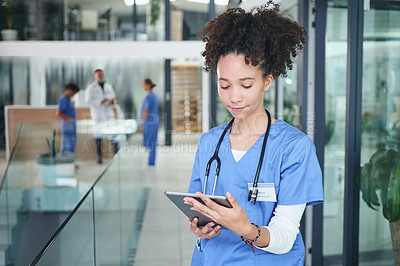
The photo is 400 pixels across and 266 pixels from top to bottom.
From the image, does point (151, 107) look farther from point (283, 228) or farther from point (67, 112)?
point (283, 228)

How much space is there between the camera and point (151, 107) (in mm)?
6887

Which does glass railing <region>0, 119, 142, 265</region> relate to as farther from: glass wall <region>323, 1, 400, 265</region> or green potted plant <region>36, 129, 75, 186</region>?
glass wall <region>323, 1, 400, 265</region>

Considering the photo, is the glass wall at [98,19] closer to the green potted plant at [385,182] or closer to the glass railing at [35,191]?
the glass railing at [35,191]

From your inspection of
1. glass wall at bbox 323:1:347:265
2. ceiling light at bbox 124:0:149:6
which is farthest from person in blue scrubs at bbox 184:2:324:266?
ceiling light at bbox 124:0:149:6

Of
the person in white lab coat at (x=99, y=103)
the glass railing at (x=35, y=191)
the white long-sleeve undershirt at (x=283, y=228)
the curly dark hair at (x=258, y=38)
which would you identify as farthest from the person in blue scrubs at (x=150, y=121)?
the white long-sleeve undershirt at (x=283, y=228)

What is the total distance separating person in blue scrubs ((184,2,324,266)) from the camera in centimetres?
114

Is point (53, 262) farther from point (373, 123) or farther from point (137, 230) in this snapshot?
point (137, 230)

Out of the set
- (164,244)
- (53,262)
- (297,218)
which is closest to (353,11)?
(297,218)

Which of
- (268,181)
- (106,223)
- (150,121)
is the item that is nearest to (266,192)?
(268,181)

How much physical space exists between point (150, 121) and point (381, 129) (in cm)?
514

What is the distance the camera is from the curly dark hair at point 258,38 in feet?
3.76

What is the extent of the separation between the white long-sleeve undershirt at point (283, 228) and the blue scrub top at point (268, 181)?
0.02 m

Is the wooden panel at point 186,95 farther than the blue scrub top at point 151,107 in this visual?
Yes

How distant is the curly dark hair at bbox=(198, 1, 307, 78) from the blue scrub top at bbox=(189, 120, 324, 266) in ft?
0.67
